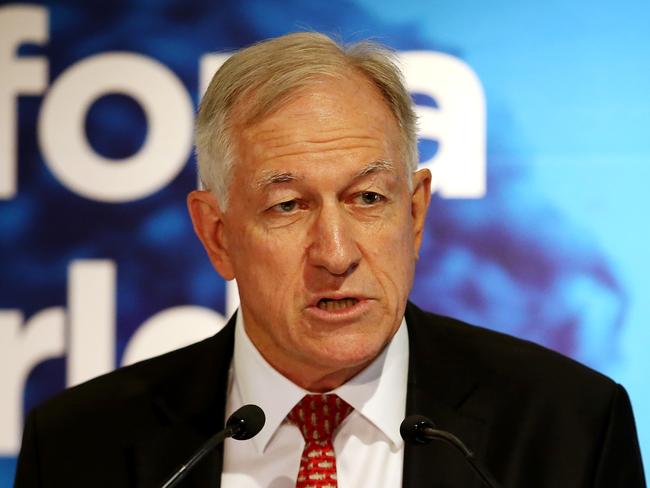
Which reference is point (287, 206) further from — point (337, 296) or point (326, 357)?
point (326, 357)

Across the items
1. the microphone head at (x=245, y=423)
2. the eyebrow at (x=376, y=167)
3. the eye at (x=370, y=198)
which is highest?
the eyebrow at (x=376, y=167)

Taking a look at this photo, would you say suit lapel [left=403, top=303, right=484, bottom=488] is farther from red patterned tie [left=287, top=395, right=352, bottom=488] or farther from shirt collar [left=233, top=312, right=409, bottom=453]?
red patterned tie [left=287, top=395, right=352, bottom=488]

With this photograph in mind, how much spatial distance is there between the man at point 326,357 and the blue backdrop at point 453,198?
0.60 m

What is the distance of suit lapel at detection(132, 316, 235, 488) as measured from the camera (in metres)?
2.28

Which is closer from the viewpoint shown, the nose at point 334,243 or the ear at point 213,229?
the nose at point 334,243

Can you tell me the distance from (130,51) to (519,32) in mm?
1247

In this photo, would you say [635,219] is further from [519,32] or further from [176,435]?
[176,435]

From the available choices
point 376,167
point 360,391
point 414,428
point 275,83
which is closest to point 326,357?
point 360,391

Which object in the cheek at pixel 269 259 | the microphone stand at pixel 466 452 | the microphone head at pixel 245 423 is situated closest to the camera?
Answer: the microphone stand at pixel 466 452

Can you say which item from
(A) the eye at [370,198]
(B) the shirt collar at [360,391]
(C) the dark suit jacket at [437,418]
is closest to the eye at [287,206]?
(A) the eye at [370,198]

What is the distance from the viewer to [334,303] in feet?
6.98

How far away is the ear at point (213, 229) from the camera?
2410 millimetres

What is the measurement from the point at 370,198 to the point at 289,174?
0.18 m

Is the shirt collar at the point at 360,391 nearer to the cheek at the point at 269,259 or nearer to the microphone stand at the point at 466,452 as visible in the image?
the cheek at the point at 269,259
